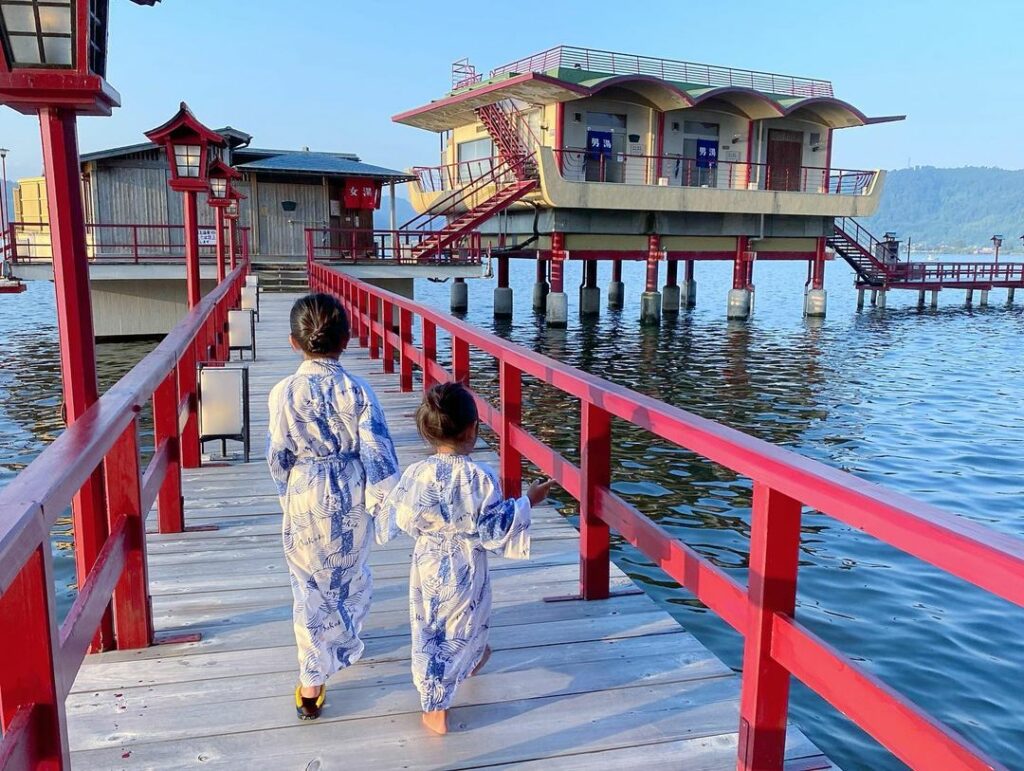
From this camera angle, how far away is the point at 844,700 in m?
2.03

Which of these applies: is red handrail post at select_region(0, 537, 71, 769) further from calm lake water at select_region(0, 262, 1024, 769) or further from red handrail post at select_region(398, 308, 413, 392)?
red handrail post at select_region(398, 308, 413, 392)

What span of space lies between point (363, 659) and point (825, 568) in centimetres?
600

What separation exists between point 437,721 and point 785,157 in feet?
112

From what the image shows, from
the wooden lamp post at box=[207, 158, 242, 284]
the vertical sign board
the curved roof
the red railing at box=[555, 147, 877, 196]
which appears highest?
the curved roof

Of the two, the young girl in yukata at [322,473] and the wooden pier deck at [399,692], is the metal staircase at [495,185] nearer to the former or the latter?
the wooden pier deck at [399,692]

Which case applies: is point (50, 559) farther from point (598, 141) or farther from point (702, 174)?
point (702, 174)

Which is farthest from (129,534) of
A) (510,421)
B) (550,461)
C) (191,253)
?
(191,253)

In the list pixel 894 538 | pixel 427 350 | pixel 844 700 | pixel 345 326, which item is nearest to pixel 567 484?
pixel 345 326

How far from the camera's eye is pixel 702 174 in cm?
3212

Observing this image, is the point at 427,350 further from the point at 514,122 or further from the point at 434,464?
the point at 514,122

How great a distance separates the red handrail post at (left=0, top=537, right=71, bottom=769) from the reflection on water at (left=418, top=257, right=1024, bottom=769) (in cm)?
451

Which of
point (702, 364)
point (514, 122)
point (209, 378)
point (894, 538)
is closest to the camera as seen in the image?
point (894, 538)

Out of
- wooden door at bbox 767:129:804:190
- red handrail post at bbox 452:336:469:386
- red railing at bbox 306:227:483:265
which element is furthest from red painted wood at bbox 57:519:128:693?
wooden door at bbox 767:129:804:190

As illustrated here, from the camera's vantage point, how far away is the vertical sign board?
31.8m
